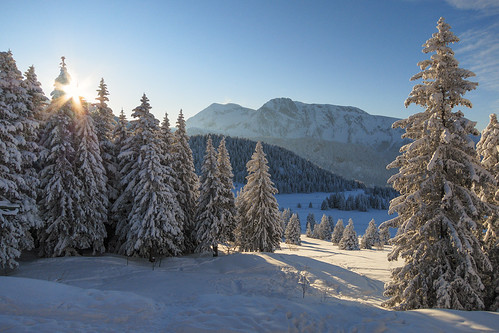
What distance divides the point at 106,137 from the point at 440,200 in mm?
26798

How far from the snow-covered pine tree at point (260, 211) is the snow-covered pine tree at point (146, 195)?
8.72 meters

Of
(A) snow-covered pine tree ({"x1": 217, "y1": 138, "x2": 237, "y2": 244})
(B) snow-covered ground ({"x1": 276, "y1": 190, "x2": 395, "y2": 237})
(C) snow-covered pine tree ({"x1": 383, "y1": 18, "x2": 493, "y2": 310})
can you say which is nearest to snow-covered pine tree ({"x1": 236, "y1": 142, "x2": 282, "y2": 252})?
(A) snow-covered pine tree ({"x1": 217, "y1": 138, "x2": 237, "y2": 244})

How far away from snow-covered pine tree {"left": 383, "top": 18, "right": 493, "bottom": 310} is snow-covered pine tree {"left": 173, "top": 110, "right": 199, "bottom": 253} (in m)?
20.7

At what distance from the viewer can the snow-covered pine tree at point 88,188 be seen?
69.1ft

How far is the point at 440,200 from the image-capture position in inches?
441

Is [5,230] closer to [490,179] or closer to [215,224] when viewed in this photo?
[215,224]

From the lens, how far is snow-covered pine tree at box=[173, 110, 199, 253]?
91.5 ft

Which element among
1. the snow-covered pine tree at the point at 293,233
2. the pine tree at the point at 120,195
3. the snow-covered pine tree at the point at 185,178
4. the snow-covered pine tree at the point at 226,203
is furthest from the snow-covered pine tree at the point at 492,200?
the snow-covered pine tree at the point at 293,233

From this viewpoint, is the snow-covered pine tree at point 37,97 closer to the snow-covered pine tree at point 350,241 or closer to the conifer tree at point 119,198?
the conifer tree at point 119,198

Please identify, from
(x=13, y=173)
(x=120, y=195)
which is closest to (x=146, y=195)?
(x=120, y=195)

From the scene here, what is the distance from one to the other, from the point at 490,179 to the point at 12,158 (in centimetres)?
2370

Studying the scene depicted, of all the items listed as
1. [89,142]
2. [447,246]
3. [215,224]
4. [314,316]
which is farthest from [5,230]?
[447,246]

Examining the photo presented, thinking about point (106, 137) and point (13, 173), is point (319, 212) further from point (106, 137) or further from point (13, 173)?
point (13, 173)

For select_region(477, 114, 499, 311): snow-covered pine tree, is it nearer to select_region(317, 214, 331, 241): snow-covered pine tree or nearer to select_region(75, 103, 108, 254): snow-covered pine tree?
select_region(75, 103, 108, 254): snow-covered pine tree
